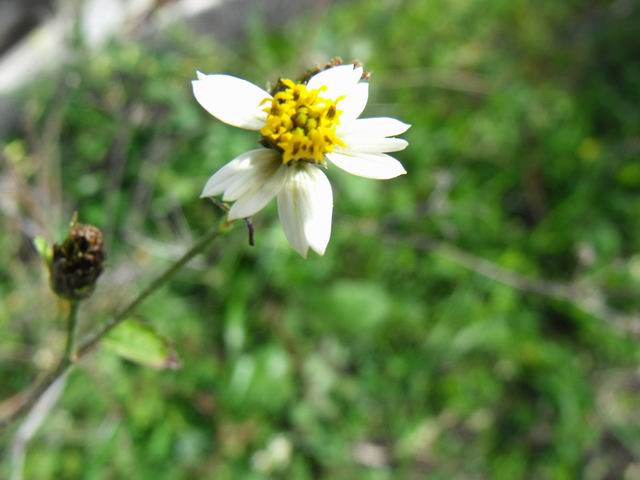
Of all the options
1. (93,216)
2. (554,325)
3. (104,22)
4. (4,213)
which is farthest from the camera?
(554,325)

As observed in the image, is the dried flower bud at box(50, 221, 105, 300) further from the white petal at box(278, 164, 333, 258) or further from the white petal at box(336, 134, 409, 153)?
the white petal at box(336, 134, 409, 153)

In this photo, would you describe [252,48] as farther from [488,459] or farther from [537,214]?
[488,459]

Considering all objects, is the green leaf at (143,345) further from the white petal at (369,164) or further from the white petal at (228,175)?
the white petal at (369,164)

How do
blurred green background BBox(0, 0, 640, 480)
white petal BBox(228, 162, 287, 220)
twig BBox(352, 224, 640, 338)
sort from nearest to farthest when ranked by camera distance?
white petal BBox(228, 162, 287, 220), blurred green background BBox(0, 0, 640, 480), twig BBox(352, 224, 640, 338)

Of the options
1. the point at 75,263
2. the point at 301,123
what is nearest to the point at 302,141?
the point at 301,123

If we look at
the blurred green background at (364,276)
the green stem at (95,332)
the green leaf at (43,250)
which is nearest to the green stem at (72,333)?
the green stem at (95,332)

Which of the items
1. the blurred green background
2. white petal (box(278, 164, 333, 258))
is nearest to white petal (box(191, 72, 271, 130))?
white petal (box(278, 164, 333, 258))

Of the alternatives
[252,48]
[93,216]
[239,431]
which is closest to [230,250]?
[93,216]

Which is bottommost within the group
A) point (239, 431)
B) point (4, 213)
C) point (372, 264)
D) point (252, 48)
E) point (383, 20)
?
point (239, 431)
